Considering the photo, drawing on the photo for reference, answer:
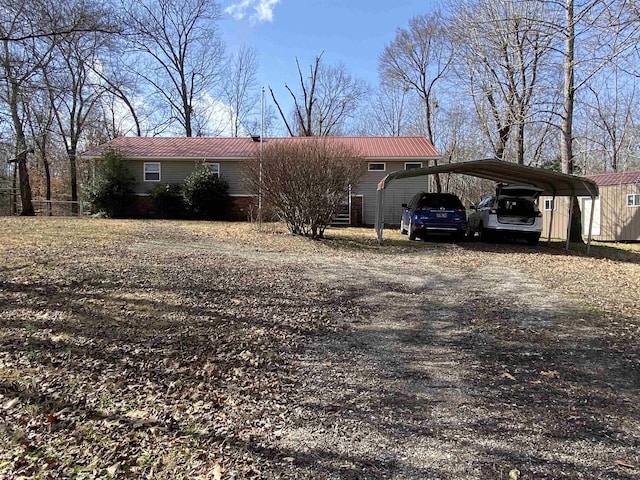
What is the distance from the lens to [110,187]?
19.3 meters

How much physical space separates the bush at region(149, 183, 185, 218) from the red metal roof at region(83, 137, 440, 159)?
1749mm

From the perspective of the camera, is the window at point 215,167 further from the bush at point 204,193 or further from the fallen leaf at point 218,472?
the fallen leaf at point 218,472

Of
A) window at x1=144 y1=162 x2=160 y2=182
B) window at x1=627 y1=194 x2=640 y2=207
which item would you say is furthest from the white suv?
window at x1=144 y1=162 x2=160 y2=182

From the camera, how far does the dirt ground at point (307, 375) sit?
2.55m

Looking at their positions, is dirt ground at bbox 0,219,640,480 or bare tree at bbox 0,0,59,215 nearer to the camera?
dirt ground at bbox 0,219,640,480

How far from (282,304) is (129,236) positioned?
7.13 m

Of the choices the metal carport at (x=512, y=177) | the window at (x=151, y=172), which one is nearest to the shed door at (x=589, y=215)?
the metal carport at (x=512, y=177)

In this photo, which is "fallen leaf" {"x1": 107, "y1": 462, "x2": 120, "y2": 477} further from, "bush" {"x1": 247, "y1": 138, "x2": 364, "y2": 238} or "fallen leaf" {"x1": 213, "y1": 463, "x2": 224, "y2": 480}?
"bush" {"x1": 247, "y1": 138, "x2": 364, "y2": 238}

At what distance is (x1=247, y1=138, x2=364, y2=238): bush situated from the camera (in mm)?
11883

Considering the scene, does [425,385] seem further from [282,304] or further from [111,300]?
[111,300]

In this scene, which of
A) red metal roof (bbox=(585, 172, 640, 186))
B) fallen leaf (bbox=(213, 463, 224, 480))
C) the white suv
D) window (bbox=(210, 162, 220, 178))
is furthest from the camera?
window (bbox=(210, 162, 220, 178))

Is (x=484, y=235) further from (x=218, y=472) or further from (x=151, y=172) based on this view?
(x=151, y=172)

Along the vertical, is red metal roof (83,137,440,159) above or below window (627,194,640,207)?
above

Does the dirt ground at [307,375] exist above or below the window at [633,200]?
below
